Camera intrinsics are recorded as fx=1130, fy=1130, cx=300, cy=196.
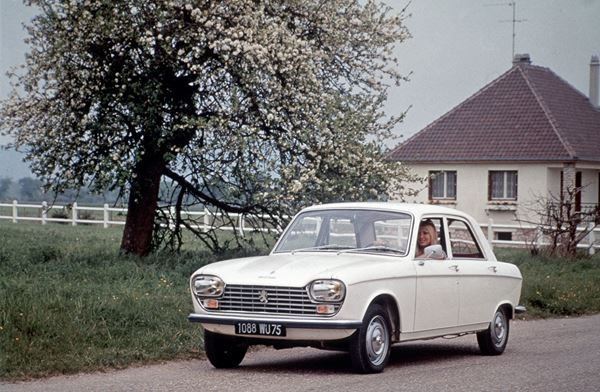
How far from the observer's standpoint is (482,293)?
1290 cm

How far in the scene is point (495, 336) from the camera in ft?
42.9

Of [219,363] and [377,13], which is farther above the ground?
[377,13]

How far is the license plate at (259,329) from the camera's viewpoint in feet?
34.2

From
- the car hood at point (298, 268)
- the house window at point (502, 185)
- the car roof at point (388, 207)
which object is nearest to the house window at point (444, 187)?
the house window at point (502, 185)

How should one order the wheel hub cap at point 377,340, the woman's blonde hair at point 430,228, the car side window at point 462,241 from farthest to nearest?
the car side window at point 462,241, the woman's blonde hair at point 430,228, the wheel hub cap at point 377,340

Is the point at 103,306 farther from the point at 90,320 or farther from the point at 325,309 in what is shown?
the point at 325,309

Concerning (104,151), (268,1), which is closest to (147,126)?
(104,151)

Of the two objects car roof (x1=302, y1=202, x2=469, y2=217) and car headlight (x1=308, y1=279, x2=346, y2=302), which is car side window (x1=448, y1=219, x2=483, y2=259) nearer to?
car roof (x1=302, y1=202, x2=469, y2=217)

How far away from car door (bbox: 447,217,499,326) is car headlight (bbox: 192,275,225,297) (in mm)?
2884

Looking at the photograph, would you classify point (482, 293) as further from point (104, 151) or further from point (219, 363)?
point (104, 151)

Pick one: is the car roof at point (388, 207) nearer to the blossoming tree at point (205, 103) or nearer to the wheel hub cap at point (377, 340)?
the wheel hub cap at point (377, 340)

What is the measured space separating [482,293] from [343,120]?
900cm

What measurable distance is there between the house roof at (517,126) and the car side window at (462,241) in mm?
32705

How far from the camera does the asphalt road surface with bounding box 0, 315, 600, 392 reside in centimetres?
985
